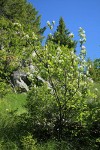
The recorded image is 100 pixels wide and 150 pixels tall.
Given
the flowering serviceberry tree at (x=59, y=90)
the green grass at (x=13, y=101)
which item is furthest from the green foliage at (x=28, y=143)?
the green grass at (x=13, y=101)

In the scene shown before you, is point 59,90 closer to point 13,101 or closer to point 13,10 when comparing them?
point 13,101

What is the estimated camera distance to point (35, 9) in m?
48.5

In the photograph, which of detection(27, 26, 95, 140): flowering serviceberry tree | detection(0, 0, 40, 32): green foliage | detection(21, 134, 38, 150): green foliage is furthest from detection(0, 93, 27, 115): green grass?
detection(0, 0, 40, 32): green foliage

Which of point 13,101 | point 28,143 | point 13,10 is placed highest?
point 13,10

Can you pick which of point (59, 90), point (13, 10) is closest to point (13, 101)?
point (59, 90)

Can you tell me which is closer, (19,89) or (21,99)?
(21,99)

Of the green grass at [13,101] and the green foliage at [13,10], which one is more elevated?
the green foliage at [13,10]

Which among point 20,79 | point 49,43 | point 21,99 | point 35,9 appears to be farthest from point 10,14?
point 49,43

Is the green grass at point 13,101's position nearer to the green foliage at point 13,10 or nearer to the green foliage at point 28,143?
the green foliage at point 28,143

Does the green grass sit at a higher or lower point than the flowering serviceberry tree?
higher

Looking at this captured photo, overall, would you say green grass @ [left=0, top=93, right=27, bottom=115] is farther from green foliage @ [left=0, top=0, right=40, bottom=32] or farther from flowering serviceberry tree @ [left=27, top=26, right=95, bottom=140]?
green foliage @ [left=0, top=0, right=40, bottom=32]

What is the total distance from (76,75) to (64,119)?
1440 millimetres

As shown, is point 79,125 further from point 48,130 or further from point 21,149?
point 21,149

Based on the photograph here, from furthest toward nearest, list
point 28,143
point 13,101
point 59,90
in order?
1. point 13,101
2. point 59,90
3. point 28,143
